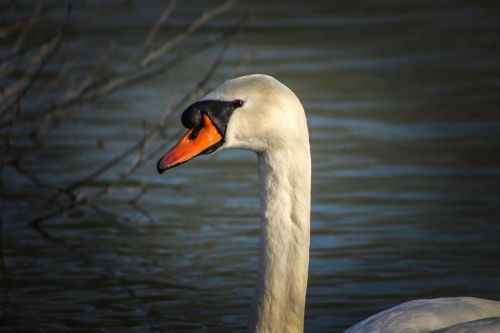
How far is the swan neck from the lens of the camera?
190 inches

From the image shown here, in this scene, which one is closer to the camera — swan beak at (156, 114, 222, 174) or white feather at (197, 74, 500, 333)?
white feather at (197, 74, 500, 333)

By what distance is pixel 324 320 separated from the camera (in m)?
6.41

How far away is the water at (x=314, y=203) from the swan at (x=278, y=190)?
139 centimetres

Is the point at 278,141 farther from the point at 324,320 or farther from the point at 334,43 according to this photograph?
the point at 334,43

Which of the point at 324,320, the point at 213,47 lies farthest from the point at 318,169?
the point at 213,47

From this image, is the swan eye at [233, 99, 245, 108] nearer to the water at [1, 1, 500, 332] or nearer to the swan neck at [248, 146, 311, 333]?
the swan neck at [248, 146, 311, 333]

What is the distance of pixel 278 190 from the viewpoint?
4816mm

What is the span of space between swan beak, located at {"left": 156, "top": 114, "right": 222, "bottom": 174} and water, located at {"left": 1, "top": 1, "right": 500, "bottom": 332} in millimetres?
1616

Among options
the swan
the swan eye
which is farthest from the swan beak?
the swan eye

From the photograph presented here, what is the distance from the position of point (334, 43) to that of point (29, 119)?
17.2 ft

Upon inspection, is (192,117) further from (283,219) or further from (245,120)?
(283,219)

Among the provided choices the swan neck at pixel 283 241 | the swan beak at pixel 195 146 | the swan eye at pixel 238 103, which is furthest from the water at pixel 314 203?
the swan eye at pixel 238 103

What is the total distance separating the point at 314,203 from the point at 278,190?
11.9 ft

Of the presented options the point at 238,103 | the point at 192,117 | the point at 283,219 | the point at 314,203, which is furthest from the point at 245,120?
the point at 314,203
